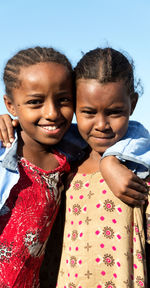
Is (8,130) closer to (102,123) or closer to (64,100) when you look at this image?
(64,100)

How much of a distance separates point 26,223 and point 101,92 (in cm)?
87

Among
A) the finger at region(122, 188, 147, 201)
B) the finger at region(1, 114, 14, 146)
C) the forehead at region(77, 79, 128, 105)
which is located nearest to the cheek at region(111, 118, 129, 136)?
the forehead at region(77, 79, 128, 105)

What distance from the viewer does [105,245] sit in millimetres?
1968

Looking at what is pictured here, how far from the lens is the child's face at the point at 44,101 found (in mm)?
2012

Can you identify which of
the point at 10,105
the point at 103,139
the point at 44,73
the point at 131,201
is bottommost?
the point at 131,201

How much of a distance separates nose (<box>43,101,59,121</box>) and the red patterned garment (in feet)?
1.06

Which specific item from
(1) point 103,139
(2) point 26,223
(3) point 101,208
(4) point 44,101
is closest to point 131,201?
(3) point 101,208

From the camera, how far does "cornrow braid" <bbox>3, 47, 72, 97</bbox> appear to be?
2102mm

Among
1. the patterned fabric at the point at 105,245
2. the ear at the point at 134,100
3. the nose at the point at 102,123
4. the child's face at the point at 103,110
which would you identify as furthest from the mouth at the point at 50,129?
the ear at the point at 134,100

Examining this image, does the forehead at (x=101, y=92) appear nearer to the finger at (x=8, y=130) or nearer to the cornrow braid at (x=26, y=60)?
the cornrow braid at (x=26, y=60)

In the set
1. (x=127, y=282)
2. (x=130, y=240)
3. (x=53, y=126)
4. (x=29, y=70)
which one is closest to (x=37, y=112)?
(x=53, y=126)

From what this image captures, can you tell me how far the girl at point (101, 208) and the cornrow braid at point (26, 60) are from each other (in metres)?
0.14

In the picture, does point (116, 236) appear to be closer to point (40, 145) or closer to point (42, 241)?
point (42, 241)

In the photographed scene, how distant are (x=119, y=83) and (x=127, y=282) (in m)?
1.12
